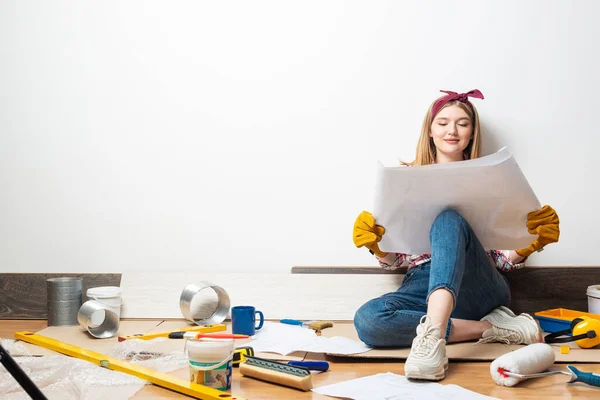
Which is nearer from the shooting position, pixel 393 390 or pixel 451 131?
pixel 393 390

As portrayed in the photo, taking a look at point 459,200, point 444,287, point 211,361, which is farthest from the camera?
point 459,200

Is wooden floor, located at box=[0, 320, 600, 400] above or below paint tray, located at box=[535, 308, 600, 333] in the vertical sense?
below

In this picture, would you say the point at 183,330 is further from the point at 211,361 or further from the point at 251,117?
the point at 251,117

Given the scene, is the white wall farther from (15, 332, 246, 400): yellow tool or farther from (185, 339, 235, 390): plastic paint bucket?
(185, 339, 235, 390): plastic paint bucket

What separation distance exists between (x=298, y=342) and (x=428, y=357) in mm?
514

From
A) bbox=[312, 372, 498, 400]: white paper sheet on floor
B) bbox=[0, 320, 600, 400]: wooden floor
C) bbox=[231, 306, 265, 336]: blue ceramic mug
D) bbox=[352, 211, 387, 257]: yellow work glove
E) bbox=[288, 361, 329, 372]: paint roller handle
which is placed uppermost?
bbox=[352, 211, 387, 257]: yellow work glove

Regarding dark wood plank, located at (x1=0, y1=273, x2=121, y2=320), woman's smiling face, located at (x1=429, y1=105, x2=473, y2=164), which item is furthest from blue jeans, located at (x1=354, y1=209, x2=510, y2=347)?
dark wood plank, located at (x1=0, y1=273, x2=121, y2=320)

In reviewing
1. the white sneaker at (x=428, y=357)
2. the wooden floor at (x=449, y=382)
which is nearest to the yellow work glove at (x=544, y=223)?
the wooden floor at (x=449, y=382)

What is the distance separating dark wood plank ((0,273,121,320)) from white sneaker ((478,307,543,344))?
160 cm

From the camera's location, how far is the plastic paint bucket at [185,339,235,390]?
1.40 metres

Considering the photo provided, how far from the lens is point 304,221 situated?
253 centimetres

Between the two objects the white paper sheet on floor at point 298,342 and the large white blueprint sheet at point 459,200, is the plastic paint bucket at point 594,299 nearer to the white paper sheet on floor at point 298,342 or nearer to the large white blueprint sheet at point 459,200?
the large white blueprint sheet at point 459,200

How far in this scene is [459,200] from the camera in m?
1.84

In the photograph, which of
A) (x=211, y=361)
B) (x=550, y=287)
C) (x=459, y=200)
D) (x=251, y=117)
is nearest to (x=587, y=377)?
(x=459, y=200)
